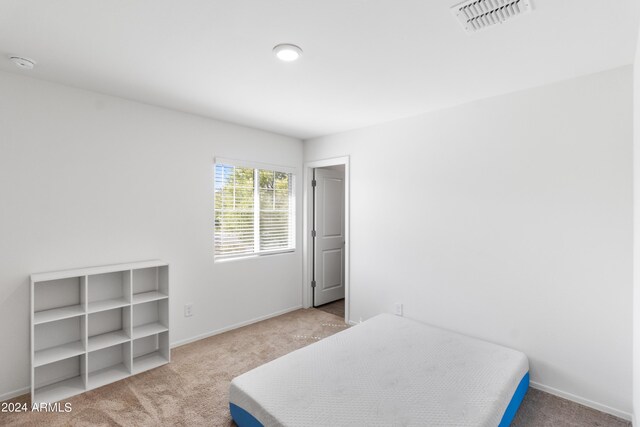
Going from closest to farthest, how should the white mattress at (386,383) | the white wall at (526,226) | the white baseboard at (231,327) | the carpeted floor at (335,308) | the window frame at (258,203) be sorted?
the white mattress at (386,383), the white wall at (526,226), the white baseboard at (231,327), the window frame at (258,203), the carpeted floor at (335,308)

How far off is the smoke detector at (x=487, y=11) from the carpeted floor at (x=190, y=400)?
2517 mm

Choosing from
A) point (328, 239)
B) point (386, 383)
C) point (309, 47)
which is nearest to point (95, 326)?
point (386, 383)

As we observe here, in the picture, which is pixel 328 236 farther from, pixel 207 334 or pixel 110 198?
pixel 110 198

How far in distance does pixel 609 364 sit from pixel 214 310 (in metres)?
3.51

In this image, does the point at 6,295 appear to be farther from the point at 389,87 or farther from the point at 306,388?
the point at 389,87

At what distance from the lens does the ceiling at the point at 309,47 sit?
1653 millimetres

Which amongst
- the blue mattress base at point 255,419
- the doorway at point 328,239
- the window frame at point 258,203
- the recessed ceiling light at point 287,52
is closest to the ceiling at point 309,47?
the recessed ceiling light at point 287,52

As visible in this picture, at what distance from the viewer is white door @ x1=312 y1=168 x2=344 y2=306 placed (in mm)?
4716

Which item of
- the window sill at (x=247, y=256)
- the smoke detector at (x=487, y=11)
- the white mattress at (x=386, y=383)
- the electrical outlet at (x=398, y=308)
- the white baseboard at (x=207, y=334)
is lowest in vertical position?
the white baseboard at (x=207, y=334)

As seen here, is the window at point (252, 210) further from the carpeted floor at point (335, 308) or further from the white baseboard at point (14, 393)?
the white baseboard at point (14, 393)

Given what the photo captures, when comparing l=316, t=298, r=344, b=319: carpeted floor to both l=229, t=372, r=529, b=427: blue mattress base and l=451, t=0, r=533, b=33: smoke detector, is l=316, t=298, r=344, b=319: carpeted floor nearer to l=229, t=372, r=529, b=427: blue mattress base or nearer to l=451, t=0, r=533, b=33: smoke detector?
l=229, t=372, r=529, b=427: blue mattress base

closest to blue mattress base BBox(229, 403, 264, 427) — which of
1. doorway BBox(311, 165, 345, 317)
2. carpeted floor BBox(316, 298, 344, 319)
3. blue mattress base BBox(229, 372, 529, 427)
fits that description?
blue mattress base BBox(229, 372, 529, 427)

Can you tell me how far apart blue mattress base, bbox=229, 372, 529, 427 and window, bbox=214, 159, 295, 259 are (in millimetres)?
1896

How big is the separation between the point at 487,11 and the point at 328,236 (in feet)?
11.9
